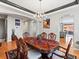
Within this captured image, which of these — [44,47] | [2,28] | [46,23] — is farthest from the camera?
[46,23]

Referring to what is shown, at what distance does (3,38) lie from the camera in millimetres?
8539

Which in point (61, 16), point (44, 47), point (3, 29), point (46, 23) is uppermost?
point (61, 16)

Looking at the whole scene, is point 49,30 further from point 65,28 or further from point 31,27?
point 65,28

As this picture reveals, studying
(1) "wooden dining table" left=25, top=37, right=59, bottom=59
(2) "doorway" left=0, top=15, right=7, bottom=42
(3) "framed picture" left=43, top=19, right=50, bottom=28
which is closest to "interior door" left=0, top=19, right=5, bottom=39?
(2) "doorway" left=0, top=15, right=7, bottom=42

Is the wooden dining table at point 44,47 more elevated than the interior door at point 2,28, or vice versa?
the interior door at point 2,28

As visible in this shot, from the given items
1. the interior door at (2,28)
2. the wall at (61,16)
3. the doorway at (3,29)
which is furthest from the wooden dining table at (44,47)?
the interior door at (2,28)

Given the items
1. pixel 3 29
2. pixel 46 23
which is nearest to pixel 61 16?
pixel 46 23

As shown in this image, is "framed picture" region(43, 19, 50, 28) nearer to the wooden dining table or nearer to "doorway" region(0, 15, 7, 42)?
"doorway" region(0, 15, 7, 42)

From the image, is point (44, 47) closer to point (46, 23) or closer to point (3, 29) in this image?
point (3, 29)

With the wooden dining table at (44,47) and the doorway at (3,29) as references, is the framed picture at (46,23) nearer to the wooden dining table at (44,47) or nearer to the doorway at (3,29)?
the doorway at (3,29)

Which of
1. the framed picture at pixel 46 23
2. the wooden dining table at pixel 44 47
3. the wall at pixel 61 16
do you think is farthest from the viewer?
the framed picture at pixel 46 23

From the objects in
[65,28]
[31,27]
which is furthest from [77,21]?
[65,28]

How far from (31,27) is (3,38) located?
15.0 ft

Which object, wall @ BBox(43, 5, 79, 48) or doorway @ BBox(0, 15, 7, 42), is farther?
doorway @ BBox(0, 15, 7, 42)
